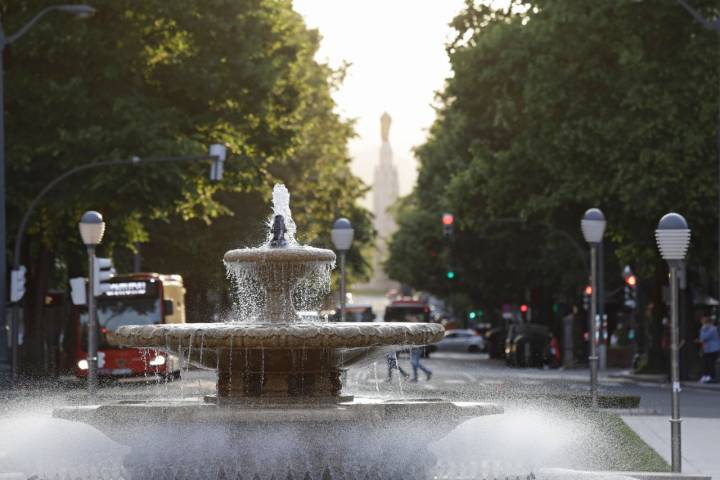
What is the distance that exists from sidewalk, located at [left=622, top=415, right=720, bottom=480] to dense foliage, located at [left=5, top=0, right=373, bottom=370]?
53.2 feet

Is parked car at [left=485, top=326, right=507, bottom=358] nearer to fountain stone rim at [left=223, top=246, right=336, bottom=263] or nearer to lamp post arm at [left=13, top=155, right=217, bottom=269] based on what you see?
lamp post arm at [left=13, top=155, right=217, bottom=269]

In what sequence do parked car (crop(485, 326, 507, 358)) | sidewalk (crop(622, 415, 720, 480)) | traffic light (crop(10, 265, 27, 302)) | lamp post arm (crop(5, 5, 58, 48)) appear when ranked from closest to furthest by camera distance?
sidewalk (crop(622, 415, 720, 480)), lamp post arm (crop(5, 5, 58, 48)), traffic light (crop(10, 265, 27, 302)), parked car (crop(485, 326, 507, 358))

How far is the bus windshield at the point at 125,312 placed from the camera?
147 feet

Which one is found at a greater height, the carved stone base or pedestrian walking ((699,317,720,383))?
the carved stone base

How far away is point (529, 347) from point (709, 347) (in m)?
20.7

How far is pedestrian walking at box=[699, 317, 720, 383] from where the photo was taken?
4141 centimetres

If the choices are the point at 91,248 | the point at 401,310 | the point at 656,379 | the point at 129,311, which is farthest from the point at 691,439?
Answer: the point at 401,310

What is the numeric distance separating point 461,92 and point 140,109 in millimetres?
12553

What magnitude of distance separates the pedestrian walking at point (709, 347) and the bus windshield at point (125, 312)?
13358mm

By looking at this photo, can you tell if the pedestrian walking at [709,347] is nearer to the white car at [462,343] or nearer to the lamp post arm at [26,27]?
the lamp post arm at [26,27]

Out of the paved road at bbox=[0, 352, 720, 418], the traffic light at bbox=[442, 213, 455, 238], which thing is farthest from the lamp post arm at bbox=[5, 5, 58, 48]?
the traffic light at bbox=[442, 213, 455, 238]

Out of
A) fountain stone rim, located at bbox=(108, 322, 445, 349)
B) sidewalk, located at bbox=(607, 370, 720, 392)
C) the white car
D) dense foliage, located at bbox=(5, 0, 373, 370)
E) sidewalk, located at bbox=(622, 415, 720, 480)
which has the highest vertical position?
dense foliage, located at bbox=(5, 0, 373, 370)

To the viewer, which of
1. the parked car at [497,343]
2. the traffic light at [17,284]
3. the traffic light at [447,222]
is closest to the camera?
the traffic light at [17,284]

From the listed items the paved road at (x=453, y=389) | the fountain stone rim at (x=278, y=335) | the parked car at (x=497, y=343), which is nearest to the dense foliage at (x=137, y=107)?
the paved road at (x=453, y=389)
